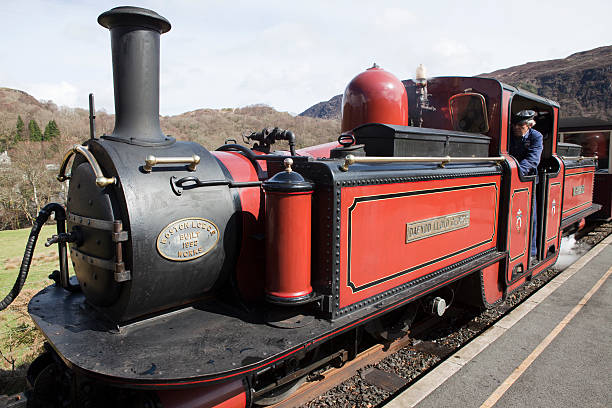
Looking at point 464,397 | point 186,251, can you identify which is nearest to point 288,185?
point 186,251

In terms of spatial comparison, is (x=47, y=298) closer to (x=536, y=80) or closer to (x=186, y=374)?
(x=186, y=374)

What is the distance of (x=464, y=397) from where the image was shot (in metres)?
3.15

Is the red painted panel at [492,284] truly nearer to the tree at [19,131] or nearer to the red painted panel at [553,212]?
the red painted panel at [553,212]

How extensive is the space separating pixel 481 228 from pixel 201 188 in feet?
9.99

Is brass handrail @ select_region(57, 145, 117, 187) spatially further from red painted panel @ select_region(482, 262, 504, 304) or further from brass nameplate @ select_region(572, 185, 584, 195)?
brass nameplate @ select_region(572, 185, 584, 195)

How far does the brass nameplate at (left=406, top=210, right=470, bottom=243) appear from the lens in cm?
327

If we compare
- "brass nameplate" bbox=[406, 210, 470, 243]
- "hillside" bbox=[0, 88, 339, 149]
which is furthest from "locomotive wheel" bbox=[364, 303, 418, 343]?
"hillside" bbox=[0, 88, 339, 149]

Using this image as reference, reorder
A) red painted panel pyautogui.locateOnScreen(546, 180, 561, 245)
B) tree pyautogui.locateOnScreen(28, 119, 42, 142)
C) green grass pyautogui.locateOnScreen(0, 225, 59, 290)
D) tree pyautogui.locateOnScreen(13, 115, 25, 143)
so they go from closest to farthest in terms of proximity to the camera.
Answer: red painted panel pyautogui.locateOnScreen(546, 180, 561, 245)
green grass pyautogui.locateOnScreen(0, 225, 59, 290)
tree pyautogui.locateOnScreen(13, 115, 25, 143)
tree pyautogui.locateOnScreen(28, 119, 42, 142)

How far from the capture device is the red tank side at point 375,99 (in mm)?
4293

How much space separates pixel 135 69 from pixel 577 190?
8.16 metres

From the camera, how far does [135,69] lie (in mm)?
2512

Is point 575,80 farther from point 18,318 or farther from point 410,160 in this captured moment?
point 18,318

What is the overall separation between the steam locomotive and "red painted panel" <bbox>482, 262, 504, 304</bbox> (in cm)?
138

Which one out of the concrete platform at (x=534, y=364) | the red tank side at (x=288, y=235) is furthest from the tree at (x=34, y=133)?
the concrete platform at (x=534, y=364)
